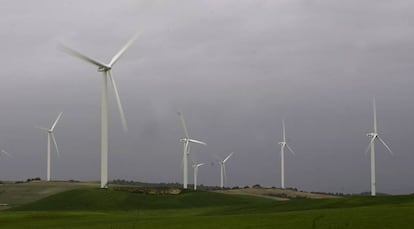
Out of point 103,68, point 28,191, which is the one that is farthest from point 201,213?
point 28,191

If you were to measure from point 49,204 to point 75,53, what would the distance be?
19.3m

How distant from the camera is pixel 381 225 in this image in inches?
1353

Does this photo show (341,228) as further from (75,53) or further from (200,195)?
(200,195)

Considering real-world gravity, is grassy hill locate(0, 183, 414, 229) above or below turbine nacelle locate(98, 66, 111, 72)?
below

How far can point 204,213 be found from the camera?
6406 centimetres

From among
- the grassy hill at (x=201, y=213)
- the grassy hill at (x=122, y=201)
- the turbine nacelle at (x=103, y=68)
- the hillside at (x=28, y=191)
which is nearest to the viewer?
the grassy hill at (x=201, y=213)

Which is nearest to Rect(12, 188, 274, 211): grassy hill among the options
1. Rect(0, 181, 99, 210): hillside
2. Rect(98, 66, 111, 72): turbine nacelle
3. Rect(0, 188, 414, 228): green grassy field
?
→ Rect(0, 188, 414, 228): green grassy field

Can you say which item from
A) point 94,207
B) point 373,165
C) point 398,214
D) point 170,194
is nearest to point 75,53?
point 94,207

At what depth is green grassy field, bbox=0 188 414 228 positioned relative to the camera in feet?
123

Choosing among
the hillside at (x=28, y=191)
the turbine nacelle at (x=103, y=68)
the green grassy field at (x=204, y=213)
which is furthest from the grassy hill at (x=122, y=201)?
the hillside at (x=28, y=191)

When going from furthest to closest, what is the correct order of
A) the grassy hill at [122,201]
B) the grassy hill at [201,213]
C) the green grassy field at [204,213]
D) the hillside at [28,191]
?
the hillside at [28,191], the grassy hill at [122,201], the grassy hill at [201,213], the green grassy field at [204,213]

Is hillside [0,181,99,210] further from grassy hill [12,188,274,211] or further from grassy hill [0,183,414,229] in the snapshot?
grassy hill [0,183,414,229]

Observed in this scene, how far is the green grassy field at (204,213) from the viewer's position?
3753 cm

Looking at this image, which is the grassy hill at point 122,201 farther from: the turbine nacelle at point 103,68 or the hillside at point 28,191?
the hillside at point 28,191
